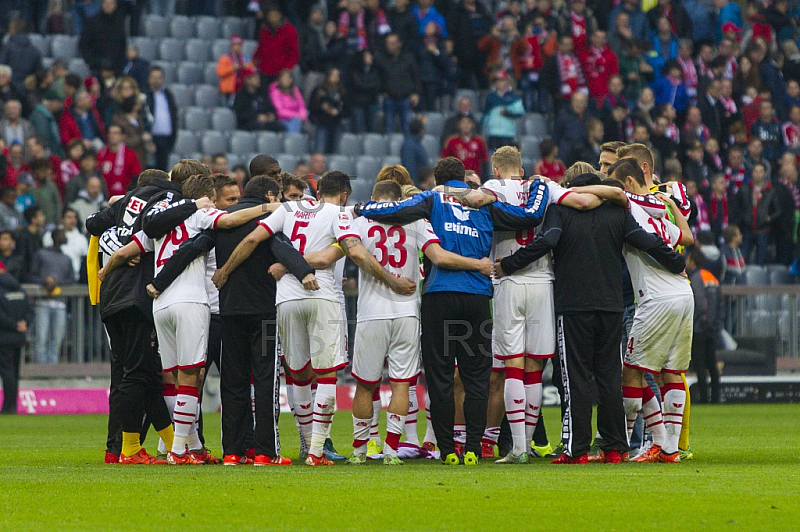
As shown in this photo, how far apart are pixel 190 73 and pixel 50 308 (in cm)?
700

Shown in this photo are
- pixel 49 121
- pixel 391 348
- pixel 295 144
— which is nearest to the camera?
pixel 391 348

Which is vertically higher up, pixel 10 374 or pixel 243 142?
pixel 243 142

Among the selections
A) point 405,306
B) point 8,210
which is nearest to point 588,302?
point 405,306

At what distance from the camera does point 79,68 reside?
2211 cm

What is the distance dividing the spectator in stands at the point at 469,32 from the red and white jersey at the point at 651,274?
592 inches

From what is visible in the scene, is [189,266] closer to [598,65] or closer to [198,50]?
[198,50]

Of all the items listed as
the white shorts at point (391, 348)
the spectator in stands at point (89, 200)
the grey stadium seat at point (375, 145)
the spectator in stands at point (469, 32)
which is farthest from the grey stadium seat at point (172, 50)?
the white shorts at point (391, 348)

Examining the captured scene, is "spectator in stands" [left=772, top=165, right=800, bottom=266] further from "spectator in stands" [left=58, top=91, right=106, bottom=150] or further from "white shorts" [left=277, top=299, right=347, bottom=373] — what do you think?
"white shorts" [left=277, top=299, right=347, bottom=373]

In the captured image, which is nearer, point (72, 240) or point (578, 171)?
point (578, 171)

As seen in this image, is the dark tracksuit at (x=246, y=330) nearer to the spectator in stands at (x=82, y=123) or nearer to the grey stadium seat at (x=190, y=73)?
the spectator in stands at (x=82, y=123)

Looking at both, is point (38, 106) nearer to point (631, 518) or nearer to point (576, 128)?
point (576, 128)

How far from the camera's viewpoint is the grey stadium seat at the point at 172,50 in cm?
2336

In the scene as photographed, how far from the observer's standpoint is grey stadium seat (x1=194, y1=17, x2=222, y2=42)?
78.9ft

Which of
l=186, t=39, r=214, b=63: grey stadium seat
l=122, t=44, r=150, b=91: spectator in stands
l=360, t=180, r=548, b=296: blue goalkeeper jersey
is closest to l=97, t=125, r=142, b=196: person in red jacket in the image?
l=122, t=44, r=150, b=91: spectator in stands
